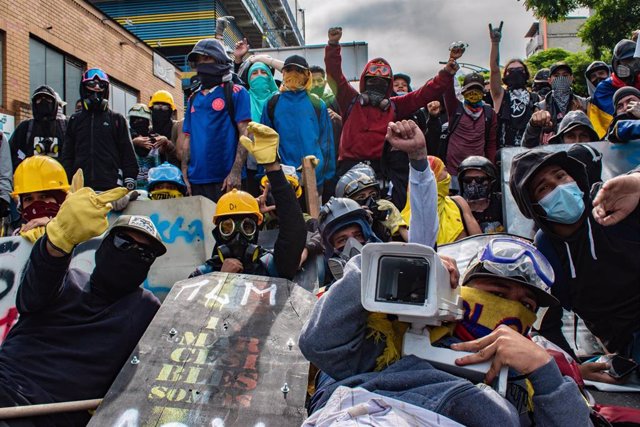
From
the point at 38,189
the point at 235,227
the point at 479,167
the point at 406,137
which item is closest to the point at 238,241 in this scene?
the point at 235,227

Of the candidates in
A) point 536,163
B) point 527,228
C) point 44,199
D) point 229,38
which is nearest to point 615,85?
point 527,228

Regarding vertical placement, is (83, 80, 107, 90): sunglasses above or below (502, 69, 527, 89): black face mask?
below

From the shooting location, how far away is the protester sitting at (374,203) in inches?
195

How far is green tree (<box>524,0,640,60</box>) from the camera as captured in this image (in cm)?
1830

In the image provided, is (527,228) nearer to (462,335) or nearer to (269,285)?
(269,285)

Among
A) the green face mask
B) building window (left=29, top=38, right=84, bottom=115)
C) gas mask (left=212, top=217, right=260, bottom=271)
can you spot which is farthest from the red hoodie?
building window (left=29, top=38, right=84, bottom=115)

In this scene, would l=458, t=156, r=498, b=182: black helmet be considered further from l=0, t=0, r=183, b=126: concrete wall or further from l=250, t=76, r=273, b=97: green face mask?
l=0, t=0, r=183, b=126: concrete wall

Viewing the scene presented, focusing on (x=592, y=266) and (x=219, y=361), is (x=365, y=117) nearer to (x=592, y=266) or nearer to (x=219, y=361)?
(x=592, y=266)

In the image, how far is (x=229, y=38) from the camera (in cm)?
3195

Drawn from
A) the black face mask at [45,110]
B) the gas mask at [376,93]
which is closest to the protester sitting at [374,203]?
the gas mask at [376,93]

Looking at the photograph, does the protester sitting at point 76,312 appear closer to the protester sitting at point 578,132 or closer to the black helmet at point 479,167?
the black helmet at point 479,167

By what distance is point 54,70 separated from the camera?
56.2ft

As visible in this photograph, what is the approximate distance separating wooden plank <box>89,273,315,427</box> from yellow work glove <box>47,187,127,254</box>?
635mm

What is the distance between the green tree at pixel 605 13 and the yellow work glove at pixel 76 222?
1777 centimetres
